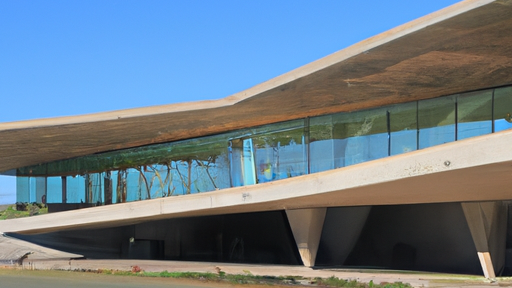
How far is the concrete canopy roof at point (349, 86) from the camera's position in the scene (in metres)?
10.0

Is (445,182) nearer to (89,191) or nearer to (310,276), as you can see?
(310,276)

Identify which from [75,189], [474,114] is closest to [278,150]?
[474,114]

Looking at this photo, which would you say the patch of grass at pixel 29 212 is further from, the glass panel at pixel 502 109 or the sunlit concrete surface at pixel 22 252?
the glass panel at pixel 502 109

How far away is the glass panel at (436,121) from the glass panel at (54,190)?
1230 cm

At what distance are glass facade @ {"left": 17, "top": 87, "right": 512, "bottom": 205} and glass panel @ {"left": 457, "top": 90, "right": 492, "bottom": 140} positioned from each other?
2cm

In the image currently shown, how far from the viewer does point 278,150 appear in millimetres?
14438

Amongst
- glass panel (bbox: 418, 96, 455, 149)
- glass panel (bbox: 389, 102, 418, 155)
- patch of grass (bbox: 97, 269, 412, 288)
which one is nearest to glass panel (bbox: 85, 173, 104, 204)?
patch of grass (bbox: 97, 269, 412, 288)

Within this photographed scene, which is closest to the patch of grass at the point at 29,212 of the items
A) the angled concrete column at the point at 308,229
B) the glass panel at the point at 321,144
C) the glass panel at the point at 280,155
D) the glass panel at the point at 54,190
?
the glass panel at the point at 54,190

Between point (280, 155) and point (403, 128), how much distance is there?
2.93 meters

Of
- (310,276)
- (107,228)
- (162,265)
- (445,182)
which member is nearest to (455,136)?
(445,182)

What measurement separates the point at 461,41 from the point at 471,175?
2.10 meters

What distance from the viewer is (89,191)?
1906cm

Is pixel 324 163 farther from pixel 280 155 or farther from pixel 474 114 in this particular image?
pixel 474 114

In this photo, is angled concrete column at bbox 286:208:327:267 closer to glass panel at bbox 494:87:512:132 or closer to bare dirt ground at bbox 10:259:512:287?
bare dirt ground at bbox 10:259:512:287
